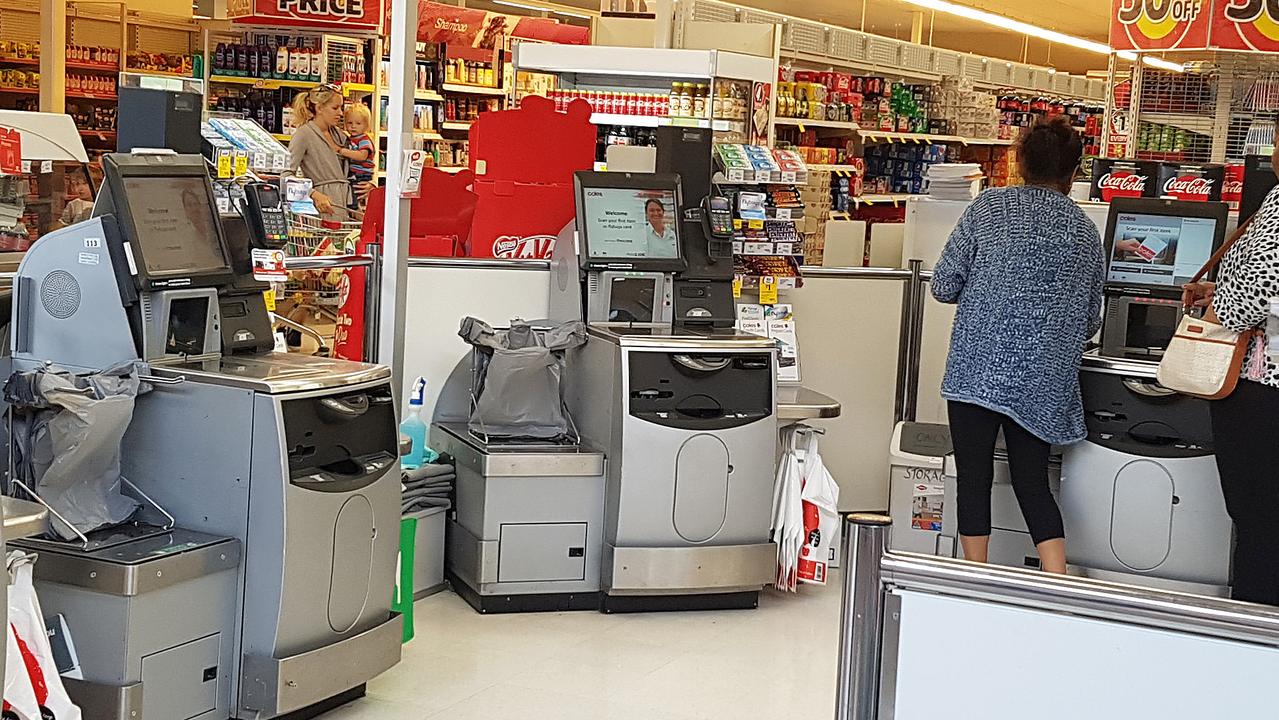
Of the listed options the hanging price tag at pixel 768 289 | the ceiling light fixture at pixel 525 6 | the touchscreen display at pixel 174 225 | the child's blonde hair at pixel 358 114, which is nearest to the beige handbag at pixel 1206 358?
the hanging price tag at pixel 768 289

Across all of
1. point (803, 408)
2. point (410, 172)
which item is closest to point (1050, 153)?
point (803, 408)

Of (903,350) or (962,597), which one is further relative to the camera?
(903,350)

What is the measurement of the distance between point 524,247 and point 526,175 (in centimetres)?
42

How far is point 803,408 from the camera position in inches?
199

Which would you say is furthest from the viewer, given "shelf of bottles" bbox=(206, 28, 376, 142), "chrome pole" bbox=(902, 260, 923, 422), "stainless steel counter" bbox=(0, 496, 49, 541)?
"shelf of bottles" bbox=(206, 28, 376, 142)

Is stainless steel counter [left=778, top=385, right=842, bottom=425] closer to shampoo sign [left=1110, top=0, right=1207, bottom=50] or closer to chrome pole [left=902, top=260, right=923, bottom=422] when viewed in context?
chrome pole [left=902, top=260, right=923, bottom=422]

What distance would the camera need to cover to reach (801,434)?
5.16 metres

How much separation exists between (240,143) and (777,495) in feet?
6.99

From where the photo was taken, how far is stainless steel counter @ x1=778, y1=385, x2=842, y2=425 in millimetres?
5027

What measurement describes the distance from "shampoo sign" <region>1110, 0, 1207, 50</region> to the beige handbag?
4312 mm

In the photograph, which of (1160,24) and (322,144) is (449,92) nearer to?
(322,144)

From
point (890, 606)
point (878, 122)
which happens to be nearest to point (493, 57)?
point (878, 122)

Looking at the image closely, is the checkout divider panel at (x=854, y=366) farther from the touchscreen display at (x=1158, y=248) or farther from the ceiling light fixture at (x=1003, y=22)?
the ceiling light fixture at (x=1003, y=22)

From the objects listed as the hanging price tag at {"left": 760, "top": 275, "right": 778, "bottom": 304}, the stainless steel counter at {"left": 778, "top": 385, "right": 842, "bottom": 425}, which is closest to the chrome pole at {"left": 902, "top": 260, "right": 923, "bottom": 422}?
the hanging price tag at {"left": 760, "top": 275, "right": 778, "bottom": 304}
